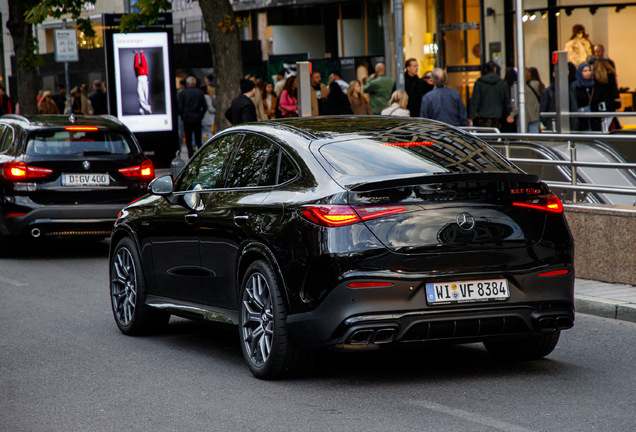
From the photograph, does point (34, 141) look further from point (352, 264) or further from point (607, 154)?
point (352, 264)

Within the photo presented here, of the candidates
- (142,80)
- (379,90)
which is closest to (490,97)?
(379,90)

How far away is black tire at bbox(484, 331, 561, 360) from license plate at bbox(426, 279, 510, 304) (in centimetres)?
81

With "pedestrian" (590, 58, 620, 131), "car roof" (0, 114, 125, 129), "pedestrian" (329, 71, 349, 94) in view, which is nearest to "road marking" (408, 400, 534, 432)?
"car roof" (0, 114, 125, 129)

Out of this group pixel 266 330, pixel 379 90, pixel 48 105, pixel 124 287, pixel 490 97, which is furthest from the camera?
pixel 48 105

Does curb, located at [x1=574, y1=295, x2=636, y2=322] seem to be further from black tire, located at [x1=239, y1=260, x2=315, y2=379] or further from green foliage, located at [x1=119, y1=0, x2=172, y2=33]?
green foliage, located at [x1=119, y1=0, x2=172, y2=33]

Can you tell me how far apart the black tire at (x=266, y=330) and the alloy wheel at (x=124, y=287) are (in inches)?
75.2

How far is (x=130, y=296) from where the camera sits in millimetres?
8250

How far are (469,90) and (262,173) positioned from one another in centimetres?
2447

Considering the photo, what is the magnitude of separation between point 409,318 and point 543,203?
1.16 m

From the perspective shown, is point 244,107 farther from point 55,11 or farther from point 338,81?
point 55,11

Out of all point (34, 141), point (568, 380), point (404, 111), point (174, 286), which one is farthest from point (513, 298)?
point (404, 111)

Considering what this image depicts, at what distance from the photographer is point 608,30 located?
1009 inches

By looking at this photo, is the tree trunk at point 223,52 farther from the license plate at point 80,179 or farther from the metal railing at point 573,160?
the metal railing at point 573,160

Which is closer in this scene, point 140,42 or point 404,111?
point 404,111
